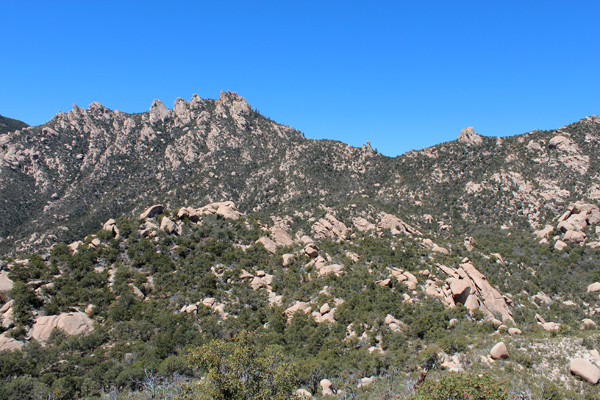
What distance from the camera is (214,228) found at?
174ft

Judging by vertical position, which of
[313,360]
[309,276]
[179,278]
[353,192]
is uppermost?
[353,192]

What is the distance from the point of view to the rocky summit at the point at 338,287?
2378cm

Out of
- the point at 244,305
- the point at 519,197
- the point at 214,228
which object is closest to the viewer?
the point at 244,305

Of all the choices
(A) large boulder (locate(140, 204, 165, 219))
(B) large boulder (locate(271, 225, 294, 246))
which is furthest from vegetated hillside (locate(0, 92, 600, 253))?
(A) large boulder (locate(140, 204, 165, 219))

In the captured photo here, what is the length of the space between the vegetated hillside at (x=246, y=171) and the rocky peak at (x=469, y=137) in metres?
0.63

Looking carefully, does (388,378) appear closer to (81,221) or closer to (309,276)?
(309,276)

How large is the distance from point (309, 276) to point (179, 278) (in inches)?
710

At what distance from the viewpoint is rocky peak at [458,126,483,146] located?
344 feet

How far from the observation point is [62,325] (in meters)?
30.6

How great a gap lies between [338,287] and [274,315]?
367 inches

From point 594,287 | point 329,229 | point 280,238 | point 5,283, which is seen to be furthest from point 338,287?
point 594,287

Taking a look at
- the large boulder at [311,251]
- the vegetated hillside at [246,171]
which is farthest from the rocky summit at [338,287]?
the vegetated hillside at [246,171]

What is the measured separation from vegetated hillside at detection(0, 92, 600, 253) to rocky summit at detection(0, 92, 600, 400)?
2.68 ft

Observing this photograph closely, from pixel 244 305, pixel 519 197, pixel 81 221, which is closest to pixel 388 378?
pixel 244 305
